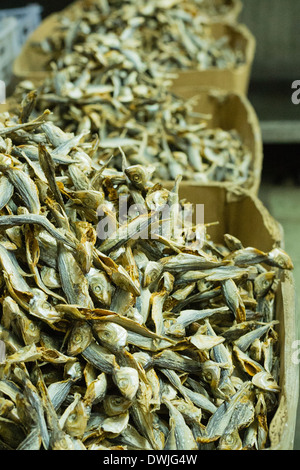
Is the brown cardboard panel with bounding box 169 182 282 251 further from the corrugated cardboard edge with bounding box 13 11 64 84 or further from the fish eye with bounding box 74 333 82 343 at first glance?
the corrugated cardboard edge with bounding box 13 11 64 84

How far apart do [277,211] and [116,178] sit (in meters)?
1.53

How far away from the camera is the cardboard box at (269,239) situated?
0.78m

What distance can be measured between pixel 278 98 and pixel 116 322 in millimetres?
2480

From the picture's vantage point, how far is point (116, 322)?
30.6 inches

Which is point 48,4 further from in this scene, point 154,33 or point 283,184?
point 283,184

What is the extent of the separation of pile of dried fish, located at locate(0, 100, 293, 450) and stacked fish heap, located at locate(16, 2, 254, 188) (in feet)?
1.46

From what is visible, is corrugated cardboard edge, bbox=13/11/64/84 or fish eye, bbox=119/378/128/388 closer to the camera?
fish eye, bbox=119/378/128/388

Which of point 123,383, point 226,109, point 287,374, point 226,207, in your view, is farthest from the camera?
point 226,109

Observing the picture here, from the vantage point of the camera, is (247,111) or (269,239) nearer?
(269,239)

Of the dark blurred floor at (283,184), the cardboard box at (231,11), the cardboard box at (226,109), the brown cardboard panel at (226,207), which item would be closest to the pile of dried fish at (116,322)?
the brown cardboard panel at (226,207)

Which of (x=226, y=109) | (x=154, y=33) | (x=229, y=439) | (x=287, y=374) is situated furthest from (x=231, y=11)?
(x=229, y=439)

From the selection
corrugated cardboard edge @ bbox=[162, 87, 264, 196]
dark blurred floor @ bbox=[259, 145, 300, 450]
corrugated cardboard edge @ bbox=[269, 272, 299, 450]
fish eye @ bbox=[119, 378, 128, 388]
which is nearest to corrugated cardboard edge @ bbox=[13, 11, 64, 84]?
corrugated cardboard edge @ bbox=[162, 87, 264, 196]

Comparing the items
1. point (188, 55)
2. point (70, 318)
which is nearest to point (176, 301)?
point (70, 318)

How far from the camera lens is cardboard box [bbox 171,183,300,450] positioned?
78 centimetres
